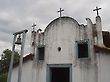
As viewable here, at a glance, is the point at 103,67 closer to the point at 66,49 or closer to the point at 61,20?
the point at 66,49

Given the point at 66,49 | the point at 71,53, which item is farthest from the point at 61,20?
the point at 71,53

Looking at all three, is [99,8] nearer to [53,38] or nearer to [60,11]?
[60,11]

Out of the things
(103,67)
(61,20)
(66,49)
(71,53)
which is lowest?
(103,67)

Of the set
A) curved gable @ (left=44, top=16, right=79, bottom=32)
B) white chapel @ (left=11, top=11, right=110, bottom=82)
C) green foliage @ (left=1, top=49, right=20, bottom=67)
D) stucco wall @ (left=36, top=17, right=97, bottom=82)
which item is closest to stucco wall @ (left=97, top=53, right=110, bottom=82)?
white chapel @ (left=11, top=11, right=110, bottom=82)

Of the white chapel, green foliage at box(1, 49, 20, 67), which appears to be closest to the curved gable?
the white chapel

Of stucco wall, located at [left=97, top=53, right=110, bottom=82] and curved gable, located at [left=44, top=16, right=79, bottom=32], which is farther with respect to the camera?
curved gable, located at [left=44, top=16, right=79, bottom=32]

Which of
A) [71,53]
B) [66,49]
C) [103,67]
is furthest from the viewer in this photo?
[66,49]

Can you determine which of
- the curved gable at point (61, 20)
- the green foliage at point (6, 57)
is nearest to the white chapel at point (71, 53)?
the curved gable at point (61, 20)

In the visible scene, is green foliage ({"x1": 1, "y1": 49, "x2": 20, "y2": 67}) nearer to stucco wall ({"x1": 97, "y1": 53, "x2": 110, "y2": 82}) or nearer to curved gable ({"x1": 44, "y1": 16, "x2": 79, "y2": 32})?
curved gable ({"x1": 44, "y1": 16, "x2": 79, "y2": 32})

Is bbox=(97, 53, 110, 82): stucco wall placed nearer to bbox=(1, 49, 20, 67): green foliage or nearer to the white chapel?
the white chapel

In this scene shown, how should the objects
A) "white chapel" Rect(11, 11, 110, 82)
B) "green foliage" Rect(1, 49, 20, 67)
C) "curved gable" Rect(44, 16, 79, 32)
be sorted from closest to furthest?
"white chapel" Rect(11, 11, 110, 82) < "curved gable" Rect(44, 16, 79, 32) < "green foliage" Rect(1, 49, 20, 67)

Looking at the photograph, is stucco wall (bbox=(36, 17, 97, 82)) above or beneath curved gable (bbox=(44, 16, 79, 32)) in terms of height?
beneath

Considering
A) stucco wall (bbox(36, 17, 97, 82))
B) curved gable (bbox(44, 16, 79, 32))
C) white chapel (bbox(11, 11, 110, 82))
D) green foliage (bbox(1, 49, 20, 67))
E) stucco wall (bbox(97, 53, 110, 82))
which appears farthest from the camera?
green foliage (bbox(1, 49, 20, 67))

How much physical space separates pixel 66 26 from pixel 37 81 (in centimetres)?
422
